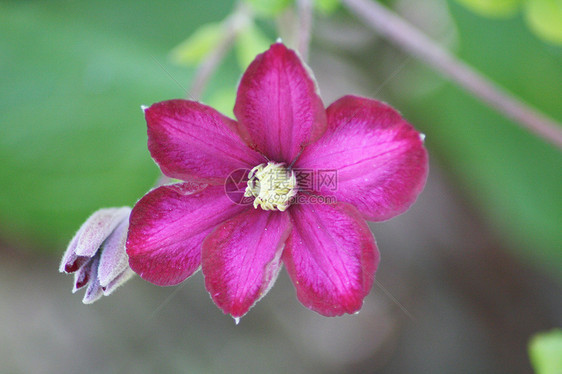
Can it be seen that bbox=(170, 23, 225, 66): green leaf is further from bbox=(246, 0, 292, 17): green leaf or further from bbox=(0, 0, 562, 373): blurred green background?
bbox=(246, 0, 292, 17): green leaf

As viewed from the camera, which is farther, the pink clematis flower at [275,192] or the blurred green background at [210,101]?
the blurred green background at [210,101]

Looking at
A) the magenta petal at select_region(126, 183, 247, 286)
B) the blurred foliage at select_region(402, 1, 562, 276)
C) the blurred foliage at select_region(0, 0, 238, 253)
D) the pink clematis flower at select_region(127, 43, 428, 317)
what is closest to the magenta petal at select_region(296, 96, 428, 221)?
the pink clematis flower at select_region(127, 43, 428, 317)

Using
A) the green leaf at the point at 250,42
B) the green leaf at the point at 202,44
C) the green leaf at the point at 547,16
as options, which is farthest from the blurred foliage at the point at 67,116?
the green leaf at the point at 547,16

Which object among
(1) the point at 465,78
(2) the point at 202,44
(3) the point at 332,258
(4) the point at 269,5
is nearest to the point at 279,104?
(3) the point at 332,258

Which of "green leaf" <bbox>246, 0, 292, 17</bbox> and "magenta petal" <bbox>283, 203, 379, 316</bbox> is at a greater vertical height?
"green leaf" <bbox>246, 0, 292, 17</bbox>

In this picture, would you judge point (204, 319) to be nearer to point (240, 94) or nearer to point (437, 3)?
point (240, 94)

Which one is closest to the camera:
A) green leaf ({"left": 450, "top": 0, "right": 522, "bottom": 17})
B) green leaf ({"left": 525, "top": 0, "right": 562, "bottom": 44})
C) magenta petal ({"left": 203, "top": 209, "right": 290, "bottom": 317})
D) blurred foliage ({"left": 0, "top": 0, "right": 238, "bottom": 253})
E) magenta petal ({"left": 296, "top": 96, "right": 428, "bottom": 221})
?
magenta petal ({"left": 296, "top": 96, "right": 428, "bottom": 221})

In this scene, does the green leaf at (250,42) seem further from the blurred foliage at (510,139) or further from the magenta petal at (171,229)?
the blurred foliage at (510,139)

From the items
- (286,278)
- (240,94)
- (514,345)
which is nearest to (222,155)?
(240,94)
